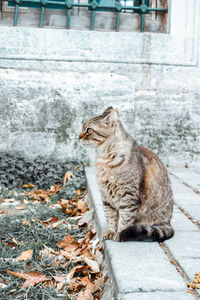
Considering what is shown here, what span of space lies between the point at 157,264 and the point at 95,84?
3.45m

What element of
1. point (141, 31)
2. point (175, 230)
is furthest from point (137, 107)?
point (175, 230)

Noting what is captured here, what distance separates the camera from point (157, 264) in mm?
2141

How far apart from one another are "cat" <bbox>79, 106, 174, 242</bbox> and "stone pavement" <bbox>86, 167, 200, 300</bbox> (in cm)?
10

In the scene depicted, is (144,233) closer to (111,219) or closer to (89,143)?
(111,219)

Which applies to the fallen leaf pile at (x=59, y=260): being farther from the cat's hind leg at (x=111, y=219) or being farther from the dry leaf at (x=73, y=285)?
the cat's hind leg at (x=111, y=219)

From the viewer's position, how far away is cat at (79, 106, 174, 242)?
8.17 ft

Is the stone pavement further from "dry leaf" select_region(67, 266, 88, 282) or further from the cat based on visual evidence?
"dry leaf" select_region(67, 266, 88, 282)

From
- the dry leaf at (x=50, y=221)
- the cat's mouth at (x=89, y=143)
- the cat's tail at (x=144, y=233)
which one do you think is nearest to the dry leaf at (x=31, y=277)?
the cat's tail at (x=144, y=233)

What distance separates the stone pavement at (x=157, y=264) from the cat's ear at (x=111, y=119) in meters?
0.85

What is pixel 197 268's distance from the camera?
2096 millimetres

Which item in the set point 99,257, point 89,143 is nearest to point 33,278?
point 99,257

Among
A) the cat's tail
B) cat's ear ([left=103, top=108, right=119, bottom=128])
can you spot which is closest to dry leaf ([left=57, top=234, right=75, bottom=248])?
the cat's tail

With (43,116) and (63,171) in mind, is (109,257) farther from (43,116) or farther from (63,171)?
(43,116)

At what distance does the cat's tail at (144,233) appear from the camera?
2.43m
